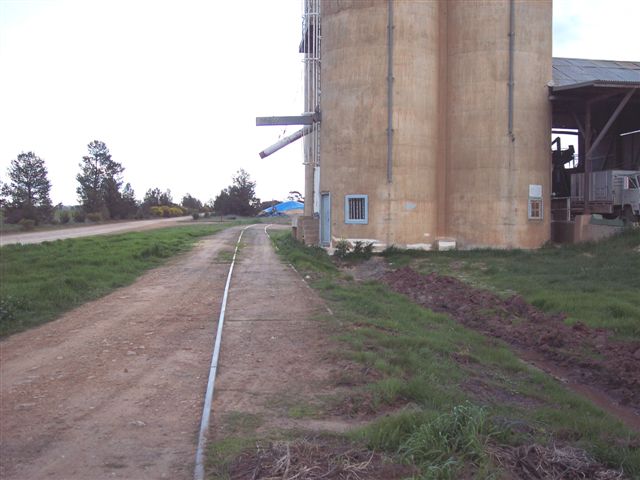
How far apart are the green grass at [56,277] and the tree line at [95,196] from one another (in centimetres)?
3067

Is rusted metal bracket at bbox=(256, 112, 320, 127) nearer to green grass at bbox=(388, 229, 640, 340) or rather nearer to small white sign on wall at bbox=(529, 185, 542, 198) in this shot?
green grass at bbox=(388, 229, 640, 340)

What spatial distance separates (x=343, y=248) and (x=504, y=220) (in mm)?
6282

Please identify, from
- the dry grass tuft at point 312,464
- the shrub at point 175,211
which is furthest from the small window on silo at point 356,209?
the shrub at point 175,211

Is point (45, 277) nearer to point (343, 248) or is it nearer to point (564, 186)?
point (343, 248)

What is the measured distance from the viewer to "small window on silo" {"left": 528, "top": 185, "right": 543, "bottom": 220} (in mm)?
23516

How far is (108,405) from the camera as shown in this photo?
6.34 m

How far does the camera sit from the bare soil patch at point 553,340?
26.1 feet

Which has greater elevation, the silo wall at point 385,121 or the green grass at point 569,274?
the silo wall at point 385,121

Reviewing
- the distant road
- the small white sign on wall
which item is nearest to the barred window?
the small white sign on wall

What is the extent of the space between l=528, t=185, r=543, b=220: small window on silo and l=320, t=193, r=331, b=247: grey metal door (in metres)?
7.89

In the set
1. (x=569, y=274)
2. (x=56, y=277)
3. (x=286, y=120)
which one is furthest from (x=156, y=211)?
(x=569, y=274)

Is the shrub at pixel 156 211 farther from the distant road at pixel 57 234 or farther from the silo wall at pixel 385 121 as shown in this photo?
the silo wall at pixel 385 121

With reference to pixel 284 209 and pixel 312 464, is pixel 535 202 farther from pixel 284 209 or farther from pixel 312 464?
pixel 284 209

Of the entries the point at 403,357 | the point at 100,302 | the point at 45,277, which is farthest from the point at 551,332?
the point at 45,277
